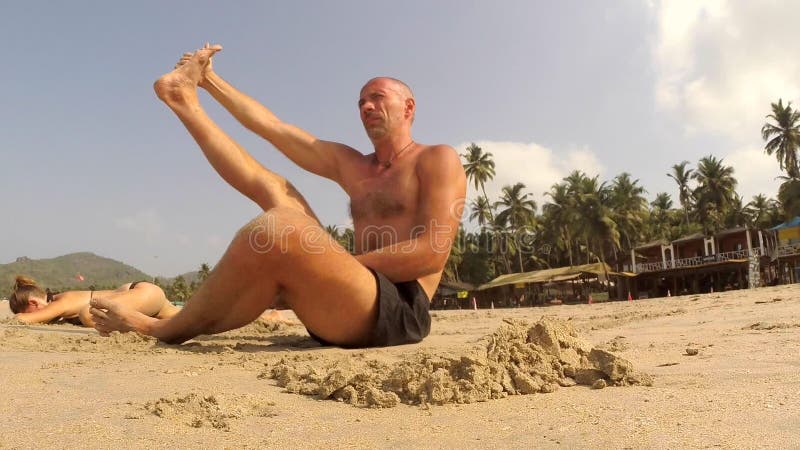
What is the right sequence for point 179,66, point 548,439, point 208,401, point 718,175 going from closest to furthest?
point 548,439 < point 208,401 < point 179,66 < point 718,175

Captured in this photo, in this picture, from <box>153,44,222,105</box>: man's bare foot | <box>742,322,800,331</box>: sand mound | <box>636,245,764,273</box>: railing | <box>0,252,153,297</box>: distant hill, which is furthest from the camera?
<box>0,252,153,297</box>: distant hill

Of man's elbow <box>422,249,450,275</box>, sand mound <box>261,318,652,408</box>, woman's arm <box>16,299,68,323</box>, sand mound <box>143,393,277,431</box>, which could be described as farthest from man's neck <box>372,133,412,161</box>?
woman's arm <box>16,299,68,323</box>

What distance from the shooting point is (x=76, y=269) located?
14112cm

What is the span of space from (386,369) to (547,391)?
0.59 meters

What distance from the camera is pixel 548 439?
1.31 meters

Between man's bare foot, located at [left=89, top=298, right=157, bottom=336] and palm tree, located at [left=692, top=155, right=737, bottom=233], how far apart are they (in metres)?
38.6

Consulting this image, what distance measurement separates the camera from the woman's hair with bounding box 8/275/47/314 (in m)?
5.33

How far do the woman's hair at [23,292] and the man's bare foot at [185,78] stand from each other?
10.1ft

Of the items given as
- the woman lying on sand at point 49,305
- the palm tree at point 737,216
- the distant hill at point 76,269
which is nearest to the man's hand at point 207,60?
the woman lying on sand at point 49,305

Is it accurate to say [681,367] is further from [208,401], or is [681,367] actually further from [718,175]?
[718,175]

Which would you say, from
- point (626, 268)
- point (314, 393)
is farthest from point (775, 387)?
point (626, 268)

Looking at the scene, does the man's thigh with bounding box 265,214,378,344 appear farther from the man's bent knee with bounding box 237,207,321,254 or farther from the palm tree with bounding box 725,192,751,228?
the palm tree with bounding box 725,192,751,228

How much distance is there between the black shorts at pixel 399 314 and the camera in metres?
2.80

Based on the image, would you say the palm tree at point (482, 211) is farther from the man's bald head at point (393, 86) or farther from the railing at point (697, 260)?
the man's bald head at point (393, 86)
